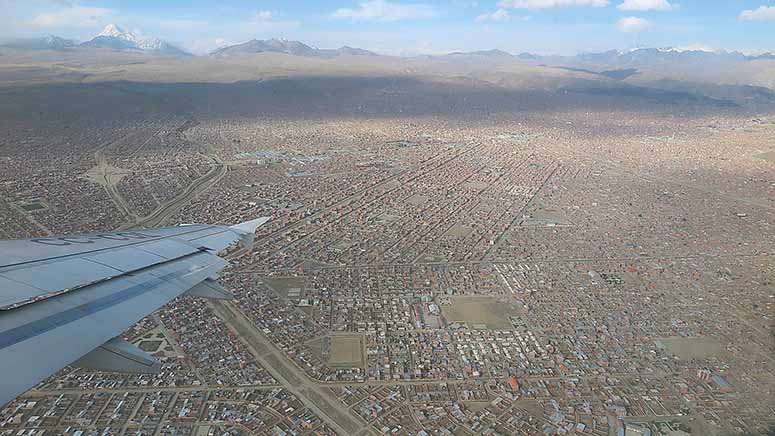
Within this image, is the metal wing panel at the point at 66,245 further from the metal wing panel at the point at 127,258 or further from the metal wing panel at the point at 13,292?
the metal wing panel at the point at 13,292

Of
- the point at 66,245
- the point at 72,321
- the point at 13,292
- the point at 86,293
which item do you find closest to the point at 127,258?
the point at 66,245

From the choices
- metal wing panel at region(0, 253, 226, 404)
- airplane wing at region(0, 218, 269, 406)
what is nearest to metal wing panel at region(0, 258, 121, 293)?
airplane wing at region(0, 218, 269, 406)

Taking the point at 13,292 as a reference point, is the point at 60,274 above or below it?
below

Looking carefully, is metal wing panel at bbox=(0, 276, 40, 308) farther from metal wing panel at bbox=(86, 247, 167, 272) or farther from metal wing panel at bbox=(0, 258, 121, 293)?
metal wing panel at bbox=(86, 247, 167, 272)

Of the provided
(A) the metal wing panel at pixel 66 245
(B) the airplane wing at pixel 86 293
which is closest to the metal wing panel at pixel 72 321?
(B) the airplane wing at pixel 86 293

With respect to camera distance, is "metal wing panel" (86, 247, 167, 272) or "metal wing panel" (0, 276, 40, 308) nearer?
"metal wing panel" (0, 276, 40, 308)

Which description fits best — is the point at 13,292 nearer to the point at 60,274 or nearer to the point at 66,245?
the point at 60,274

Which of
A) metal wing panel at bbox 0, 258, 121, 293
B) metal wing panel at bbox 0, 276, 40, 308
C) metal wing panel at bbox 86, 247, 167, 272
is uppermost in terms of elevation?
metal wing panel at bbox 0, 276, 40, 308

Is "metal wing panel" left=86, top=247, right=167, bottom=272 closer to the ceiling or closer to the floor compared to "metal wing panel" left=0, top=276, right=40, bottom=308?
closer to the floor
